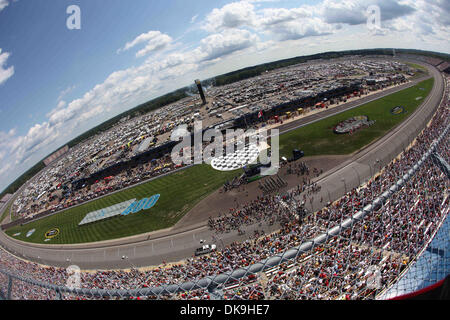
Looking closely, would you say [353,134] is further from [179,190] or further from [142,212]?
[142,212]

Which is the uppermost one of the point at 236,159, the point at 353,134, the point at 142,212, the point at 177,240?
the point at 353,134

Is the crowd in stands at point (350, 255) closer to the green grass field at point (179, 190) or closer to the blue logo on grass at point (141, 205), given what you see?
the green grass field at point (179, 190)

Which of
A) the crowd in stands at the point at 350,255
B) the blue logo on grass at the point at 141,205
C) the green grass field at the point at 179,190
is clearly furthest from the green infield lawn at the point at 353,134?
the blue logo on grass at the point at 141,205

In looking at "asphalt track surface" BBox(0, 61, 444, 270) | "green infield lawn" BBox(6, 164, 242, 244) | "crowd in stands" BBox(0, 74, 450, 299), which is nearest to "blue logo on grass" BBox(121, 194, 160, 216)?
"green infield lawn" BBox(6, 164, 242, 244)

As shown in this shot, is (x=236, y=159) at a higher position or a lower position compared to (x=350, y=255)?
lower

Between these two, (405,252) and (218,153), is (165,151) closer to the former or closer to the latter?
(218,153)

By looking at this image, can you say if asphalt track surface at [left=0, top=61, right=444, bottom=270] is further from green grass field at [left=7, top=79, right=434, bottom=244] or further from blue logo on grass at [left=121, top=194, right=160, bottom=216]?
blue logo on grass at [left=121, top=194, right=160, bottom=216]

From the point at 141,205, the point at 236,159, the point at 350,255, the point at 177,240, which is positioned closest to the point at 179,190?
the point at 141,205
